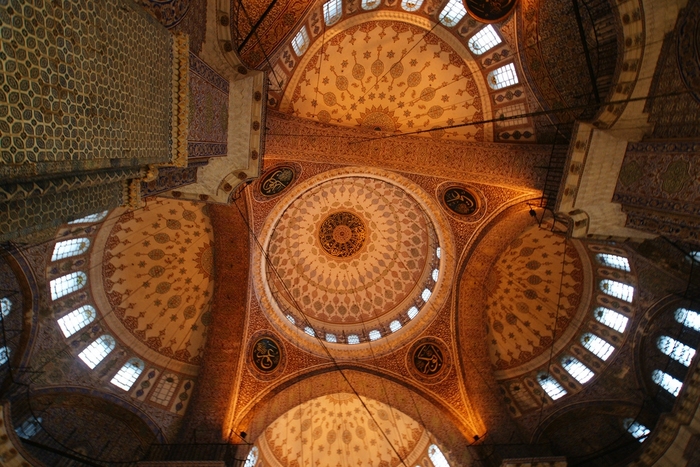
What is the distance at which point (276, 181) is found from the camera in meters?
10.5

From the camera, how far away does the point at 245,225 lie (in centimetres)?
1055

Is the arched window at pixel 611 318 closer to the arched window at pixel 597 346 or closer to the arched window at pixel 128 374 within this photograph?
the arched window at pixel 597 346

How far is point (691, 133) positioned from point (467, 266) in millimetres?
6199

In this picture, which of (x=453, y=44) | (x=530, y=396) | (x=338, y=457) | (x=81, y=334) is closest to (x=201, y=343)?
(x=81, y=334)

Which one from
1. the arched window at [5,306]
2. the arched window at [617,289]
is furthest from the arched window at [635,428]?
the arched window at [5,306]

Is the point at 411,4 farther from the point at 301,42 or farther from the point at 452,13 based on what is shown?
the point at 301,42

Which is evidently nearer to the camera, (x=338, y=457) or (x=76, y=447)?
(x=76, y=447)

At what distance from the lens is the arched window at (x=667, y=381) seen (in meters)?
8.64

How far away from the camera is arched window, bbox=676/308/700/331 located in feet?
27.9

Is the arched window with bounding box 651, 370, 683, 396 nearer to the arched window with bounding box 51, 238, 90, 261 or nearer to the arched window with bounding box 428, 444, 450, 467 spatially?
the arched window with bounding box 428, 444, 450, 467

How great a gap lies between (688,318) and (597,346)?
235cm

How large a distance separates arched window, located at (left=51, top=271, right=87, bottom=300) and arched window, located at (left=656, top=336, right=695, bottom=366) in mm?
14335

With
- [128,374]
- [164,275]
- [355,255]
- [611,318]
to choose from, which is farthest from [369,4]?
[128,374]

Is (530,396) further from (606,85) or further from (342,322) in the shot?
(606,85)
